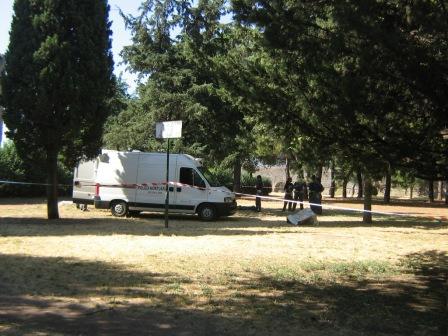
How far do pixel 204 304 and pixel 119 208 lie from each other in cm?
1399

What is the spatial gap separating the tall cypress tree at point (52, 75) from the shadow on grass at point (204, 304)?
26.9 feet

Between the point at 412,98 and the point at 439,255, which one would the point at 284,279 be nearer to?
the point at 412,98

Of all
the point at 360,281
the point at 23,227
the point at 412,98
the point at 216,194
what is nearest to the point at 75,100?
the point at 23,227

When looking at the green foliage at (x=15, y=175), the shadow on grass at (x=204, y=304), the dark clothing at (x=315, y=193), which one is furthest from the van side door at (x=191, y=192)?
the green foliage at (x=15, y=175)

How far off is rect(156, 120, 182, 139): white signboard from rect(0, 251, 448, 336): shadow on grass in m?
6.19

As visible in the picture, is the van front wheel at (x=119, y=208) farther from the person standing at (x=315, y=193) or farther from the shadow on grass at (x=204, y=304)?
the shadow on grass at (x=204, y=304)

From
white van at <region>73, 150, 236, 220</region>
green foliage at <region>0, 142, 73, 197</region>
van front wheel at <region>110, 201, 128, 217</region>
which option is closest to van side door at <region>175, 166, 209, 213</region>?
white van at <region>73, 150, 236, 220</region>

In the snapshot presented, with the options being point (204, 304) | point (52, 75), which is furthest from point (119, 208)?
point (204, 304)

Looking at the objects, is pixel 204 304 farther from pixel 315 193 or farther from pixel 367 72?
pixel 315 193

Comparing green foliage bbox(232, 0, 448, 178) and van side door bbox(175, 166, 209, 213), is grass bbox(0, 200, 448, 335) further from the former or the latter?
van side door bbox(175, 166, 209, 213)

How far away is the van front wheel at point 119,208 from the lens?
66.5 feet

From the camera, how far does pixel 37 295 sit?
7.05 meters

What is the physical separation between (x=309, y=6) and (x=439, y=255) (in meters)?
7.37

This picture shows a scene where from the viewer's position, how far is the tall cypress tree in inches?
645
